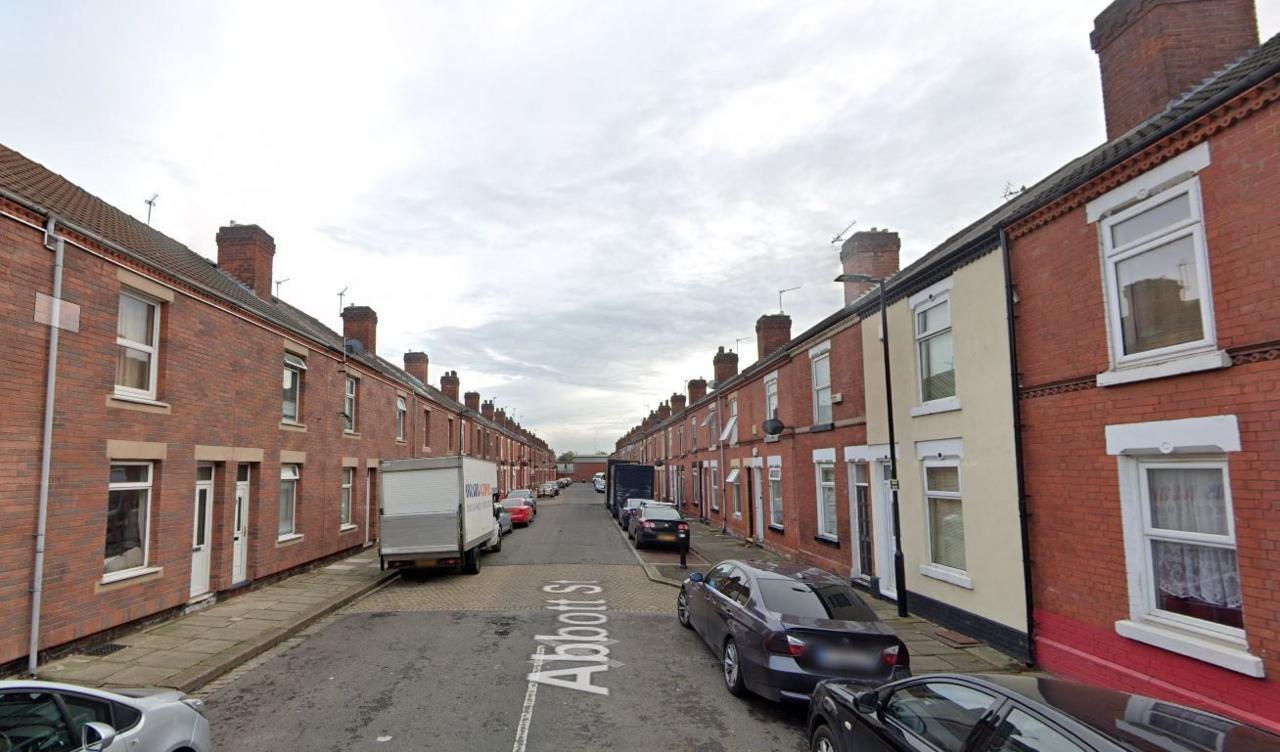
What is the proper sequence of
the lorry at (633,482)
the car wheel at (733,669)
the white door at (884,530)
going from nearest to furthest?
the car wheel at (733,669) < the white door at (884,530) < the lorry at (633,482)

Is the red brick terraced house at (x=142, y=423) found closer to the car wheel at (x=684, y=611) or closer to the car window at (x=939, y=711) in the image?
the car wheel at (x=684, y=611)

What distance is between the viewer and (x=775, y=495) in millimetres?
20109

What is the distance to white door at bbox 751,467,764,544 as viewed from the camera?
21422mm

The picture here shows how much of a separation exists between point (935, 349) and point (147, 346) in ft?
43.3

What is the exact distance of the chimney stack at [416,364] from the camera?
35.5m

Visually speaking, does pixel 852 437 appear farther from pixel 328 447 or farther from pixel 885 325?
pixel 328 447

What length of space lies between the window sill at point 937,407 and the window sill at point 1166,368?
9.63 feet

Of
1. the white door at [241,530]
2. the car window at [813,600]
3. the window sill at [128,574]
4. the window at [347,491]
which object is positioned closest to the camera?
the car window at [813,600]

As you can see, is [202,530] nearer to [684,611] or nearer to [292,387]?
[292,387]

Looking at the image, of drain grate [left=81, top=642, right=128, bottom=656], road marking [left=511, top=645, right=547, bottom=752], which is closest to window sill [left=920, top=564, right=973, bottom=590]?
road marking [left=511, top=645, right=547, bottom=752]

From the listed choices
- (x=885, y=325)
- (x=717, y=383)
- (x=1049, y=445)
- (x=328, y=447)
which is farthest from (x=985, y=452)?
(x=717, y=383)

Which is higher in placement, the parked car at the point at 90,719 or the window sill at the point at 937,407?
the window sill at the point at 937,407

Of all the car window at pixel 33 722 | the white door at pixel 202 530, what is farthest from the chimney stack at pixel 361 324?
the car window at pixel 33 722

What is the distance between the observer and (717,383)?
30.5 m
